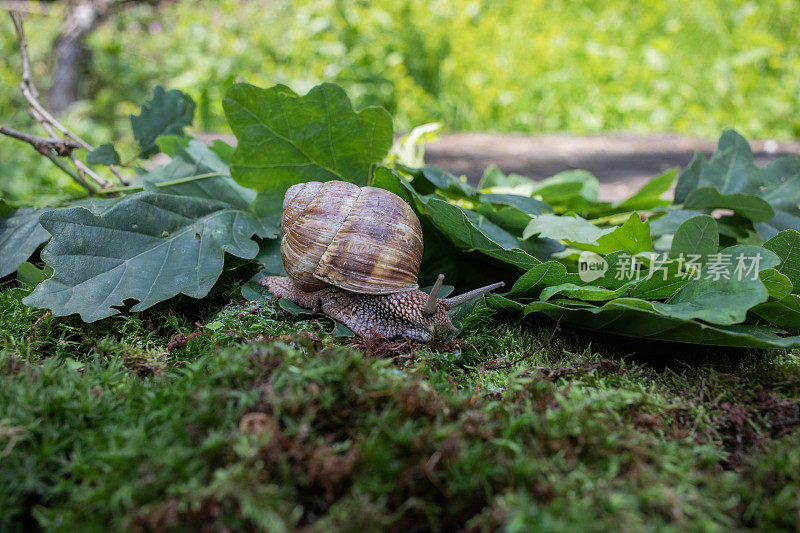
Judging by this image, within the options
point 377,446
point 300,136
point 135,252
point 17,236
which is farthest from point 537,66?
point 377,446

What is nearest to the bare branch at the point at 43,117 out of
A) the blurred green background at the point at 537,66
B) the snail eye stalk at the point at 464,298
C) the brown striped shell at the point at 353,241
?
the brown striped shell at the point at 353,241

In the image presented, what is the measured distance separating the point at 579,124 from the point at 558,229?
17.5 feet

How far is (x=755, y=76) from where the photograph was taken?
21.5 feet

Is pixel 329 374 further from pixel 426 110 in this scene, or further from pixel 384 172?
pixel 426 110

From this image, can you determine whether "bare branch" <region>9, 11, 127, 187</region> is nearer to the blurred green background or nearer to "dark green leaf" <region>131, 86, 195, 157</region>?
"dark green leaf" <region>131, 86, 195, 157</region>

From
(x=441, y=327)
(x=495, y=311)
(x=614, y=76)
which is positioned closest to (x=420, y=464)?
(x=441, y=327)

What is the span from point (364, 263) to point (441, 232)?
40cm

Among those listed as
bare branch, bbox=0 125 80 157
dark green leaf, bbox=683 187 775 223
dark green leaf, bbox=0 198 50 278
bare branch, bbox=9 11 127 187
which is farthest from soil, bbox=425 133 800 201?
dark green leaf, bbox=0 198 50 278

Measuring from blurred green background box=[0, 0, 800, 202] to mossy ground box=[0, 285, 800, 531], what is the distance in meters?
5.47

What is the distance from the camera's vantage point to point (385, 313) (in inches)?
73.1

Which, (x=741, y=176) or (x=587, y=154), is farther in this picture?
(x=587, y=154)

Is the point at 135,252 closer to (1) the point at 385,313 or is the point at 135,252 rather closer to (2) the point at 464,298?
(1) the point at 385,313

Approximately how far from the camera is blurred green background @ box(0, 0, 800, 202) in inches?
259

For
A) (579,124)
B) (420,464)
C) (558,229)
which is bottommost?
(579,124)
